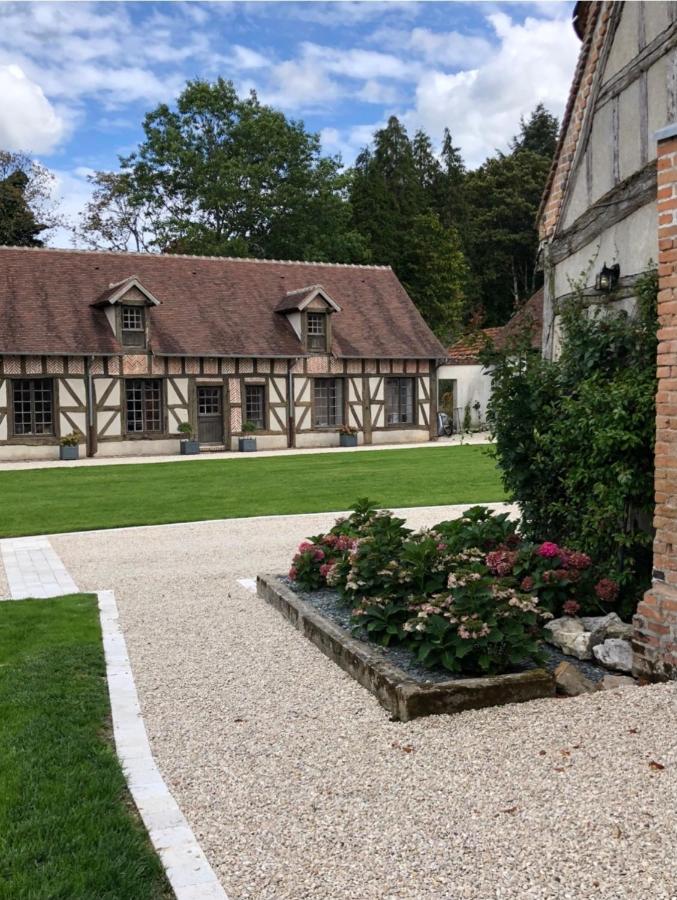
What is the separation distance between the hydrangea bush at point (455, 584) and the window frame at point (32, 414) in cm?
1708

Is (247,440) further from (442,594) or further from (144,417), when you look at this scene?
(442,594)

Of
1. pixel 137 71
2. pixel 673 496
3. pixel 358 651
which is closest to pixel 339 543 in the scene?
pixel 358 651

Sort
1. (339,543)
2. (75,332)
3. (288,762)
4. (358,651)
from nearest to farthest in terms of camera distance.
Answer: (288,762) → (358,651) → (339,543) → (75,332)

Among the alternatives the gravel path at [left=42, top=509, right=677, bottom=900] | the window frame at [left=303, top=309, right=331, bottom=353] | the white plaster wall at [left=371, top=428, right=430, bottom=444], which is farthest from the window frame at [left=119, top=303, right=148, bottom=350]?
the gravel path at [left=42, top=509, right=677, bottom=900]

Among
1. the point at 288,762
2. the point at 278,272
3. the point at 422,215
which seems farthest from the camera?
the point at 422,215

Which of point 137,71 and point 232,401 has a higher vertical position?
point 137,71

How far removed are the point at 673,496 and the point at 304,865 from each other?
283 cm

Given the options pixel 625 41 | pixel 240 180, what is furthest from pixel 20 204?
pixel 625 41

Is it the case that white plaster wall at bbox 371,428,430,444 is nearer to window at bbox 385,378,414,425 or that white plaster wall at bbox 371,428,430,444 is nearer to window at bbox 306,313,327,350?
window at bbox 385,378,414,425

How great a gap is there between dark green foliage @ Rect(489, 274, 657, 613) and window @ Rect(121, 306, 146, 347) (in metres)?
18.2

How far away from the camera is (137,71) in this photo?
412 inches

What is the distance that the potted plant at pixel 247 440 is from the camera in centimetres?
2525

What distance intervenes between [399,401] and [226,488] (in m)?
13.3

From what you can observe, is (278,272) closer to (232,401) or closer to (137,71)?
(232,401)
